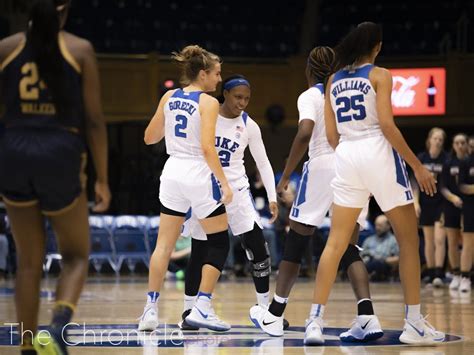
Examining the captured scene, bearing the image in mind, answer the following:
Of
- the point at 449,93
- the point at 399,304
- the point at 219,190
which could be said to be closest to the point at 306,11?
the point at 449,93

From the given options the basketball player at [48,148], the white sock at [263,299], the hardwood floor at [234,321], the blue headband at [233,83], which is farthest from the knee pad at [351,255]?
the basketball player at [48,148]

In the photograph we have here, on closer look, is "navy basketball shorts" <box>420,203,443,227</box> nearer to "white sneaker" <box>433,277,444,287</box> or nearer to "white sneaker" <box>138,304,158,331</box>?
"white sneaker" <box>433,277,444,287</box>

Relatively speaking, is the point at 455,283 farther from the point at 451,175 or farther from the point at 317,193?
the point at 317,193

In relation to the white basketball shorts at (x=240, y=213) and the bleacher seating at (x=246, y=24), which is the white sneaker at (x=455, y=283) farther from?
the bleacher seating at (x=246, y=24)

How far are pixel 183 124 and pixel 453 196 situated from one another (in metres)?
6.45

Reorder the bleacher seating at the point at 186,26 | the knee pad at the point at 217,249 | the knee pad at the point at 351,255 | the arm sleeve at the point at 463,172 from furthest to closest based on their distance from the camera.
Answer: the bleacher seating at the point at 186,26
the arm sleeve at the point at 463,172
the knee pad at the point at 217,249
the knee pad at the point at 351,255

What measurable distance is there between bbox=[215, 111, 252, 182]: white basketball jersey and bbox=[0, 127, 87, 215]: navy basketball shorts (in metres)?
2.66

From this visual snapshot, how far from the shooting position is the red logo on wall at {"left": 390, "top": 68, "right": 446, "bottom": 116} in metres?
17.3

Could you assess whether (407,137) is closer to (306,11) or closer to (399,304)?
(306,11)

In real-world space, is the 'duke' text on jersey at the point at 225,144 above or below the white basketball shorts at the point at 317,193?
above

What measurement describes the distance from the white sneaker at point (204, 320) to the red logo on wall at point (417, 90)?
11231 millimetres

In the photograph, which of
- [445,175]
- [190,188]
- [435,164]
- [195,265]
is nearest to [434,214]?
[445,175]

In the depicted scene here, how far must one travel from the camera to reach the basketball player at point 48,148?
410 cm

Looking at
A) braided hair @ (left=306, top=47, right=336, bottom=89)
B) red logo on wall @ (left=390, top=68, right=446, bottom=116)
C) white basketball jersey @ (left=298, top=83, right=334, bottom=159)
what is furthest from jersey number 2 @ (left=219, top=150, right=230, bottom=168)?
red logo on wall @ (left=390, top=68, right=446, bottom=116)
